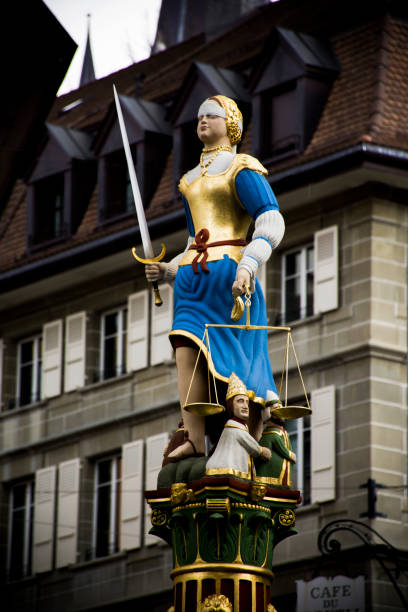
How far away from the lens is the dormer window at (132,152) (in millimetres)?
35156

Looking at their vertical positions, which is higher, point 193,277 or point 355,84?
point 355,84

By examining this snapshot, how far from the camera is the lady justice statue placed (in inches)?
510

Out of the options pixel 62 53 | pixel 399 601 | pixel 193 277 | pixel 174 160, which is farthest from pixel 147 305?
pixel 193 277

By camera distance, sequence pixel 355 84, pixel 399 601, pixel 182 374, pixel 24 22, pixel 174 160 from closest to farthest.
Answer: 1. pixel 182 374
2. pixel 24 22
3. pixel 399 601
4. pixel 355 84
5. pixel 174 160

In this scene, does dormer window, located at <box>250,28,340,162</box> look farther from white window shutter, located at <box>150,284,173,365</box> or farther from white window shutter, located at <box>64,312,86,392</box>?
white window shutter, located at <box>64,312,86,392</box>

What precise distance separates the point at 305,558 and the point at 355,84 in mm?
7468

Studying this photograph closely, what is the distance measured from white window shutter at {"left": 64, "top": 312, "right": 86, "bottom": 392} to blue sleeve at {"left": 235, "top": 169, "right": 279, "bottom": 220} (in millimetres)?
23528

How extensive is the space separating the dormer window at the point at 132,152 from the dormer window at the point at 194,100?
0.53 meters

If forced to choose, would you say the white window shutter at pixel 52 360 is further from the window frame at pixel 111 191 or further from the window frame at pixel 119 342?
the window frame at pixel 111 191

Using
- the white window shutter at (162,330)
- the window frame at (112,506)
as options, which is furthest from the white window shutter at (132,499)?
the white window shutter at (162,330)

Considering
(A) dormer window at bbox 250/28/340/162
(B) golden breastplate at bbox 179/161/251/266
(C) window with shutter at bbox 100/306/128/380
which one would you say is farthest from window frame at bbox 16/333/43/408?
(B) golden breastplate at bbox 179/161/251/266

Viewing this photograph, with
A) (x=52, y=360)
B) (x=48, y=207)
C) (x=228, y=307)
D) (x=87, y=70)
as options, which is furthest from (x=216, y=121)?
(x=87, y=70)

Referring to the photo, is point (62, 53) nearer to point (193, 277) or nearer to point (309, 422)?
point (193, 277)

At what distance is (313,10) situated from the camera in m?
34.8
